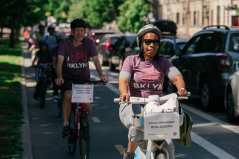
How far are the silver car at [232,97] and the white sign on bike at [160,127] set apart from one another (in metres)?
7.23

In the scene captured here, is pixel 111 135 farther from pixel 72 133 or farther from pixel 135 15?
pixel 135 15

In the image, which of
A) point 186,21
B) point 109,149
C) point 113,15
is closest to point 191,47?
point 109,149

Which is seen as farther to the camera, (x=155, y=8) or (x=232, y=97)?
(x=155, y=8)

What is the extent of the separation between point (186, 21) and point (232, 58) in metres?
63.3

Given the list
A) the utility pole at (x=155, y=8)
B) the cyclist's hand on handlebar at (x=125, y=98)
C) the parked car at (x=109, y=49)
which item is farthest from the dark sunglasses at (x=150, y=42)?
the utility pole at (x=155, y=8)

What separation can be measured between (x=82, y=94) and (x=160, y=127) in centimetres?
327

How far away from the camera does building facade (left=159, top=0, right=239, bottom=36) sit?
62.6 metres

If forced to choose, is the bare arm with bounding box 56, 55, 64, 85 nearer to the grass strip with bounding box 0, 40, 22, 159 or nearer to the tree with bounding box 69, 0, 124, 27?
the grass strip with bounding box 0, 40, 22, 159

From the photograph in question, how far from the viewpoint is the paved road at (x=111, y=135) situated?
10516mm

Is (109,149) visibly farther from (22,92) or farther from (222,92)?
(22,92)

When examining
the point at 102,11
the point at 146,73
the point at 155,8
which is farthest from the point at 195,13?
the point at 146,73

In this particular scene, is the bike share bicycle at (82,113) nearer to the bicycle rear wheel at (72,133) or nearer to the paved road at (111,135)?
the bicycle rear wheel at (72,133)

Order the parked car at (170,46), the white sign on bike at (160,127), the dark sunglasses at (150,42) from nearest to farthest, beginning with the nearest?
the white sign on bike at (160,127) → the dark sunglasses at (150,42) → the parked car at (170,46)

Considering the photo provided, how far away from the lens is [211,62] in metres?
15.8
